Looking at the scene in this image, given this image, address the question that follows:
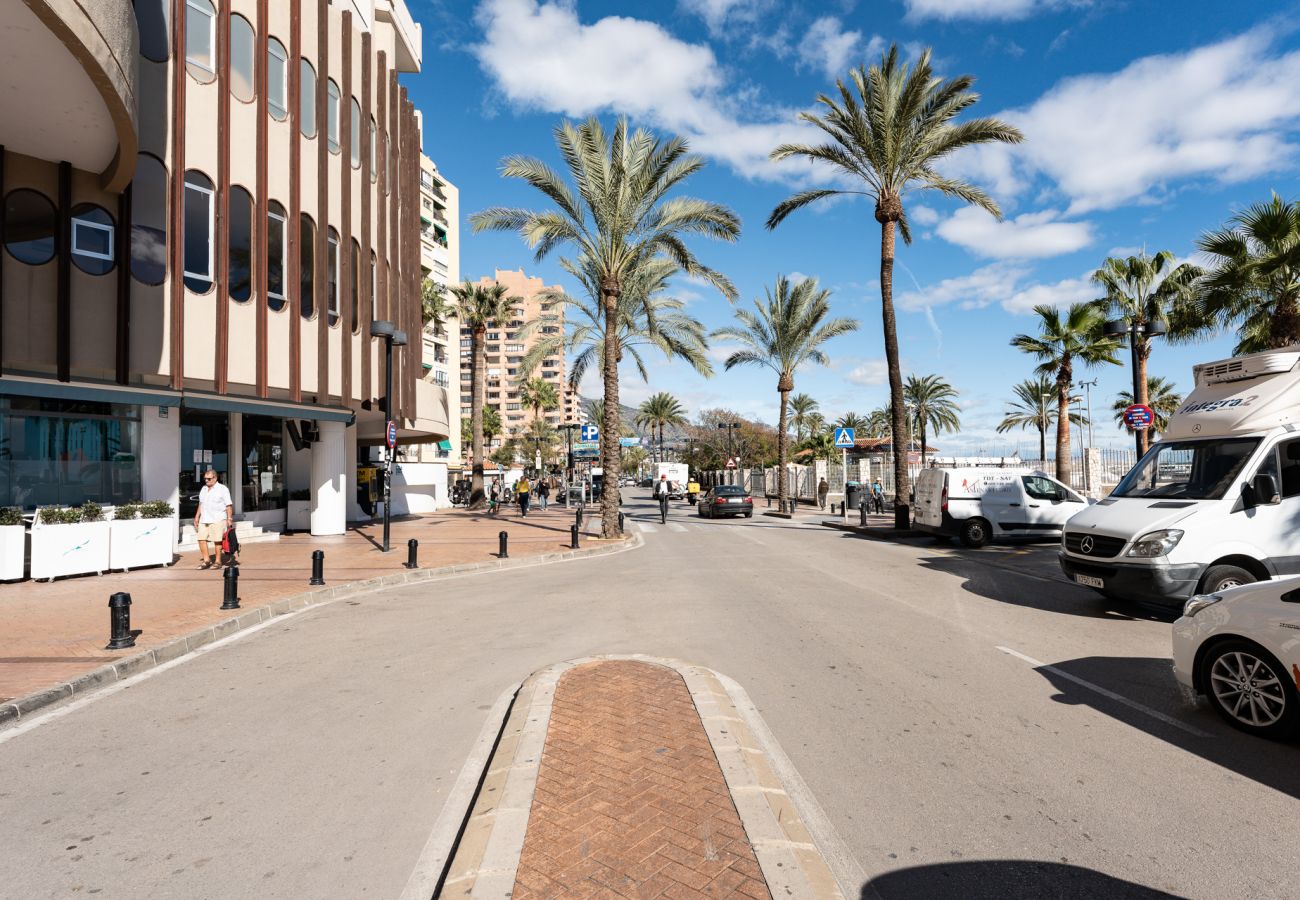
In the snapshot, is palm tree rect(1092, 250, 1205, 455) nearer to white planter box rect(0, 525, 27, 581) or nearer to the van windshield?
the van windshield

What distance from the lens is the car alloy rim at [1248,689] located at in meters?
4.64

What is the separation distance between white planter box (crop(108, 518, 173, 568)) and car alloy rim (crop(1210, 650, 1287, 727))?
51.1 ft

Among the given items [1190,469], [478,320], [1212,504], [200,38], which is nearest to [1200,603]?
[1212,504]

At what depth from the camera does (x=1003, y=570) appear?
Result: 13.2 metres

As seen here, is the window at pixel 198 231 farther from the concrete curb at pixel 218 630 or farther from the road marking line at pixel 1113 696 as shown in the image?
the road marking line at pixel 1113 696

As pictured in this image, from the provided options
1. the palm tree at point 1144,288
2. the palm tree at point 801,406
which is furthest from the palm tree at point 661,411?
the palm tree at point 1144,288

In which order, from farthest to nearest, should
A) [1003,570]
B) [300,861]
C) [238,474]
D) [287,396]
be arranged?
[238,474]
[287,396]
[1003,570]
[300,861]

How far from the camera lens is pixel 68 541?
11781 millimetres

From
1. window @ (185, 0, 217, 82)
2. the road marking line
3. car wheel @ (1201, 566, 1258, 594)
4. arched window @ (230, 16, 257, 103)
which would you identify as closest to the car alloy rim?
the road marking line

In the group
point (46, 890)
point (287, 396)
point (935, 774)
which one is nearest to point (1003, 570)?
point (935, 774)

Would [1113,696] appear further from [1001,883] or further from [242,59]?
[242,59]

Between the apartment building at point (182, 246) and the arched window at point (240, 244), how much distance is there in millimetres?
33

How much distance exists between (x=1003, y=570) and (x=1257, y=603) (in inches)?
348

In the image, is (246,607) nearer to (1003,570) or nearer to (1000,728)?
(1000,728)
